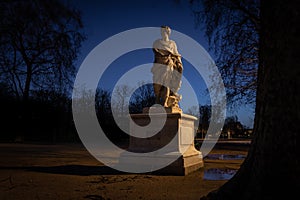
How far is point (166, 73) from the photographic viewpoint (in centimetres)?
843

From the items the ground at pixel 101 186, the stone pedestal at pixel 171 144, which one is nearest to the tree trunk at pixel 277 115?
the ground at pixel 101 186

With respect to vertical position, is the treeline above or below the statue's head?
below

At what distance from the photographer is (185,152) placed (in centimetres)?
766

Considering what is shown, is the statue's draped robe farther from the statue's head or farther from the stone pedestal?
the stone pedestal

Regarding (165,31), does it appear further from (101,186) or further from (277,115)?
(277,115)

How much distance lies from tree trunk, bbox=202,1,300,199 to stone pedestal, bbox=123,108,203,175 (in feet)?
12.7

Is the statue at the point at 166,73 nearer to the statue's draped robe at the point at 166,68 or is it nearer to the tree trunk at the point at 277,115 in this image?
the statue's draped robe at the point at 166,68

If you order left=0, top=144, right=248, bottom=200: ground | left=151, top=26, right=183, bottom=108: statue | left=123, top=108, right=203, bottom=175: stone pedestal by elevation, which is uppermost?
left=151, top=26, right=183, bottom=108: statue

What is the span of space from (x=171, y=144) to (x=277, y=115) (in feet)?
15.9

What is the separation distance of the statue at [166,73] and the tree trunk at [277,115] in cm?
513

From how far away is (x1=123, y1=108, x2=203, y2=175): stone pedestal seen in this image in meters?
7.27

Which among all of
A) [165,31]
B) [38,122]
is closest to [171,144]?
[165,31]

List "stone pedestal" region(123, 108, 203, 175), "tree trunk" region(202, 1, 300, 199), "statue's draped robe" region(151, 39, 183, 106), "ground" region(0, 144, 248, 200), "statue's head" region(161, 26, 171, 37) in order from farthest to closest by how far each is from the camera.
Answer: "statue's head" region(161, 26, 171, 37), "statue's draped robe" region(151, 39, 183, 106), "stone pedestal" region(123, 108, 203, 175), "ground" region(0, 144, 248, 200), "tree trunk" region(202, 1, 300, 199)

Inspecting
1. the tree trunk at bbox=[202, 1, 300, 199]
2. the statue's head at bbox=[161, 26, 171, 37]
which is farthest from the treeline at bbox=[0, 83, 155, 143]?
the tree trunk at bbox=[202, 1, 300, 199]
